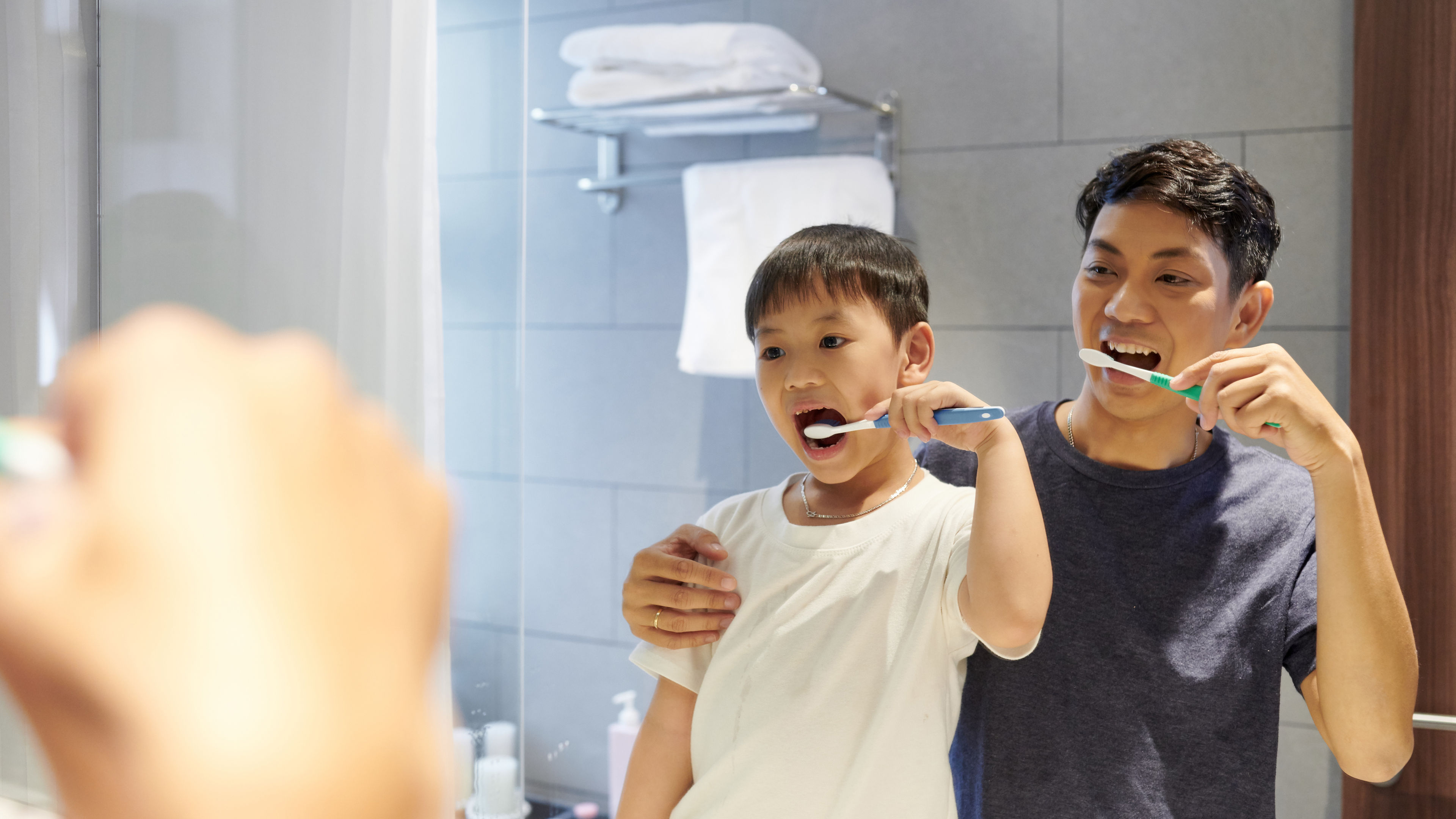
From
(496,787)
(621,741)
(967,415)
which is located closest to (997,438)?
(967,415)

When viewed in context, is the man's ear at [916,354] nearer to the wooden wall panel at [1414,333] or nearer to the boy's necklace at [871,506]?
the boy's necklace at [871,506]

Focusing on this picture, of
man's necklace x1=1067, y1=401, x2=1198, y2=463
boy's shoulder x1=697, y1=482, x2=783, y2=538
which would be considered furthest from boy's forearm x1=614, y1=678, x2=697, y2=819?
man's necklace x1=1067, y1=401, x2=1198, y2=463

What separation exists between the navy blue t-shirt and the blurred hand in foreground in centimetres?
75

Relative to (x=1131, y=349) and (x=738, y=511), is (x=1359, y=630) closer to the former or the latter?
(x=1131, y=349)

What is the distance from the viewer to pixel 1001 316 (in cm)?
144

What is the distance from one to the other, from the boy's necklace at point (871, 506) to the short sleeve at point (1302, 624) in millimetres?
310

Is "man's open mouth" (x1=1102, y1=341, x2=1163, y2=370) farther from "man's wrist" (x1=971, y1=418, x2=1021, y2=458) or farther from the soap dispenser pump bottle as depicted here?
the soap dispenser pump bottle

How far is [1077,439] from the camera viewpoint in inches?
34.0

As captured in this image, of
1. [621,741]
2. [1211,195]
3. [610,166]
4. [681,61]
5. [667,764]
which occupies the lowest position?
[621,741]

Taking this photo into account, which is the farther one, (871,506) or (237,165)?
(871,506)

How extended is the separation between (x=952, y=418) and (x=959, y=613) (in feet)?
0.49

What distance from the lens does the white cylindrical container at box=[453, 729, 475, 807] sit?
2.89 ft

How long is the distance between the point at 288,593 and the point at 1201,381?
66 centimetres

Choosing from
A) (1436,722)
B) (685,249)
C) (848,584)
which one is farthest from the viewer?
(685,249)
